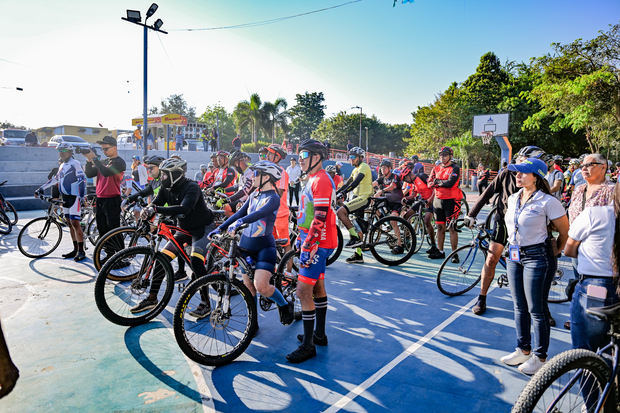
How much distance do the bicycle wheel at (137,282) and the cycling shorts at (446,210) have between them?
500cm

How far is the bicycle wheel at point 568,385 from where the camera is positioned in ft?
6.84

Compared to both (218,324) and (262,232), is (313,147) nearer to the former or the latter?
(262,232)

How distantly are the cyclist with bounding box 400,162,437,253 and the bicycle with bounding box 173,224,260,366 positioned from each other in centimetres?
495

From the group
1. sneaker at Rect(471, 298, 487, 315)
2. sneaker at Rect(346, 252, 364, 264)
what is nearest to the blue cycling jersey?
sneaker at Rect(471, 298, 487, 315)

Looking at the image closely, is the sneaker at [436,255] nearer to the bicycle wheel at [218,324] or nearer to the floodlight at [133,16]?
the bicycle wheel at [218,324]

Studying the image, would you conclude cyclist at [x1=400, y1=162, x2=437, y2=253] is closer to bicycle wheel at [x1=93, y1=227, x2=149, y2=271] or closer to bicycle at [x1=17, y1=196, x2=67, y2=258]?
bicycle wheel at [x1=93, y1=227, x2=149, y2=271]

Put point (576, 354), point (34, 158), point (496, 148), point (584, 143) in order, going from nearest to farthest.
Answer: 1. point (576, 354)
2. point (34, 158)
3. point (496, 148)
4. point (584, 143)

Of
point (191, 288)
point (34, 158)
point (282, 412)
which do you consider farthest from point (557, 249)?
point (34, 158)

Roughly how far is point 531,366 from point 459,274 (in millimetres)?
2528

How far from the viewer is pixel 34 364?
357 centimetres

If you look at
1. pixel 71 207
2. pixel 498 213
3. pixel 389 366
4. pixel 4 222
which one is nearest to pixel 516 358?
pixel 389 366

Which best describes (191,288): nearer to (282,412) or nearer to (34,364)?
(282,412)

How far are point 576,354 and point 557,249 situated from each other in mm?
1442

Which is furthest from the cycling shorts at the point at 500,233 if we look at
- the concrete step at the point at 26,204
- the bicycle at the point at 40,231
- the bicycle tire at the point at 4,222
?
the concrete step at the point at 26,204
